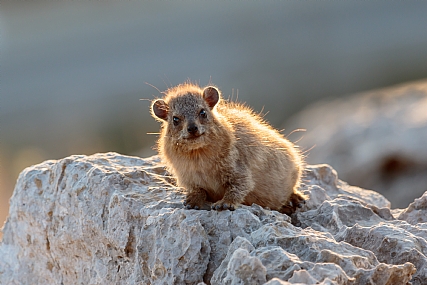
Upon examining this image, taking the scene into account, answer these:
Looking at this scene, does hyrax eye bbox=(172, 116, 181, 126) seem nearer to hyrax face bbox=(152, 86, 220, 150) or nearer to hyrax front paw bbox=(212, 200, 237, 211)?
hyrax face bbox=(152, 86, 220, 150)

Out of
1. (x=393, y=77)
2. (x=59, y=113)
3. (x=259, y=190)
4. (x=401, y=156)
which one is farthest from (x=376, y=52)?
(x=259, y=190)

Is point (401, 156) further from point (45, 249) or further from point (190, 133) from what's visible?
point (45, 249)

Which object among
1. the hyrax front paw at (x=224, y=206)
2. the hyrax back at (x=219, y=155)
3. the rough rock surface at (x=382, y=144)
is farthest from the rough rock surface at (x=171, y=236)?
the rough rock surface at (x=382, y=144)

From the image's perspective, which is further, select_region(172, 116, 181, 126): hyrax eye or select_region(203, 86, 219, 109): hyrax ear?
select_region(203, 86, 219, 109): hyrax ear

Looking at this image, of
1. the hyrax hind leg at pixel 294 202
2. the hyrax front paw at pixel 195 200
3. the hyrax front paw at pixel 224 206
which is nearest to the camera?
the hyrax front paw at pixel 224 206

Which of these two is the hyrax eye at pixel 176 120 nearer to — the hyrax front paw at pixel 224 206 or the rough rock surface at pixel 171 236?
the rough rock surface at pixel 171 236

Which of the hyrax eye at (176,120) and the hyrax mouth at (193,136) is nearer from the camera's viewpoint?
the hyrax mouth at (193,136)

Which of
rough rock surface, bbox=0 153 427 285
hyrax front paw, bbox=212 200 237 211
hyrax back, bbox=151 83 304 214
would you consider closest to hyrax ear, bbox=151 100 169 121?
hyrax back, bbox=151 83 304 214
